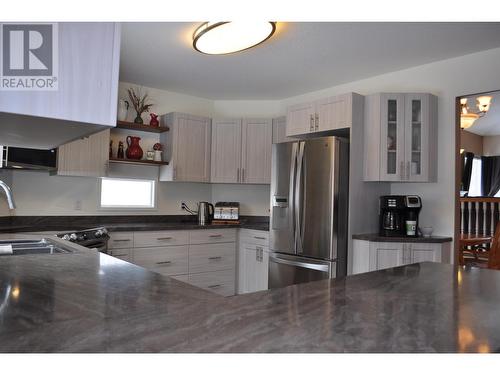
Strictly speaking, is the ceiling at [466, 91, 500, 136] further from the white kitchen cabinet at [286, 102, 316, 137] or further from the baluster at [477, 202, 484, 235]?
the white kitchen cabinet at [286, 102, 316, 137]

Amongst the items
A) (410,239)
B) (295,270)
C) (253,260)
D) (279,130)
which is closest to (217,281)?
→ (253,260)

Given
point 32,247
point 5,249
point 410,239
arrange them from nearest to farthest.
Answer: point 5,249 → point 32,247 → point 410,239

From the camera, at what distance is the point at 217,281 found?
4375 mm

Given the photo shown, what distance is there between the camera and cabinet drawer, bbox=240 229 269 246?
421 cm

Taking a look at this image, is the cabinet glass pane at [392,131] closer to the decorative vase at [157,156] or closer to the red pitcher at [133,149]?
the decorative vase at [157,156]

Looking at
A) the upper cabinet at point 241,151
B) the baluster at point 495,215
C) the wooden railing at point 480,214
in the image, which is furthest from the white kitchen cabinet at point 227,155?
the baluster at point 495,215

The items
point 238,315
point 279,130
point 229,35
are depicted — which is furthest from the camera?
point 279,130

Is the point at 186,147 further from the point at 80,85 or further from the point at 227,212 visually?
the point at 80,85

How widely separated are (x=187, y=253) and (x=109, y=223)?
869 mm

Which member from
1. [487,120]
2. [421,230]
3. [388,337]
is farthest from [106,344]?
[487,120]

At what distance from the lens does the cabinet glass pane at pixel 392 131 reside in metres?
3.55

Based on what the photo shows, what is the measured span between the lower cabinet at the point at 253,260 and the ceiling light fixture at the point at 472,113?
2.21 m
